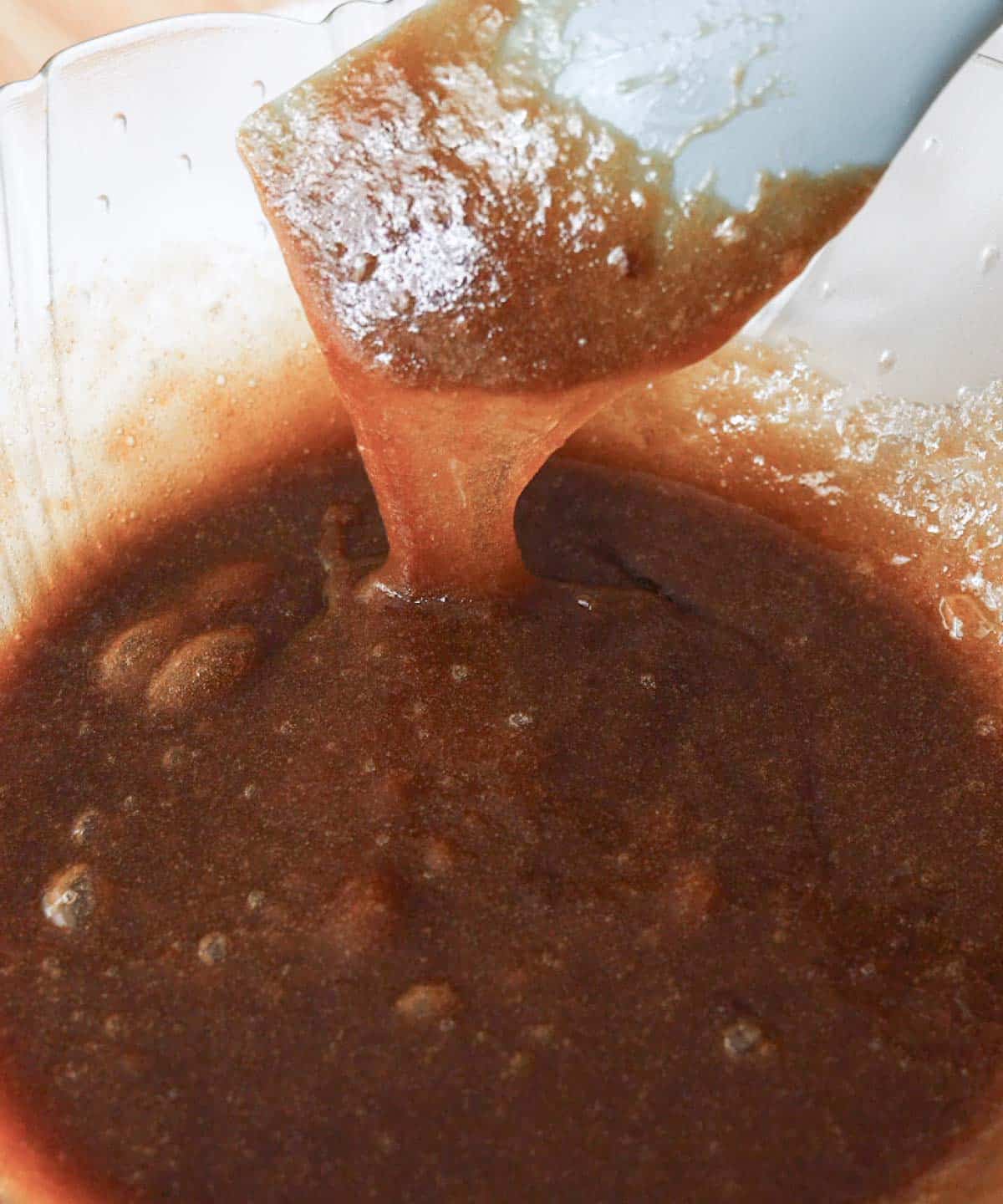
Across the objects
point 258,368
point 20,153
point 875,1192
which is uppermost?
point 20,153

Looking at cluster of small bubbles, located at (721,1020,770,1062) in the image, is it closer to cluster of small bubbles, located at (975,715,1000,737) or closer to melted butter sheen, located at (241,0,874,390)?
cluster of small bubbles, located at (975,715,1000,737)

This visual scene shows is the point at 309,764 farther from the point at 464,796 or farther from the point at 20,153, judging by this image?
the point at 20,153

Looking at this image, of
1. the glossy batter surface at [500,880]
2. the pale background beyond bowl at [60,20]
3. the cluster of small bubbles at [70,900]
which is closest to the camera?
the glossy batter surface at [500,880]

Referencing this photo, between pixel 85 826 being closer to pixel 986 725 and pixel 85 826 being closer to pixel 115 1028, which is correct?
pixel 115 1028

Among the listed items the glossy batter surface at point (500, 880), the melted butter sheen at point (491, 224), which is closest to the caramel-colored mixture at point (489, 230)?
the melted butter sheen at point (491, 224)

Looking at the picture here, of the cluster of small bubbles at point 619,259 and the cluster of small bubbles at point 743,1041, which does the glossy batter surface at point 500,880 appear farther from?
the cluster of small bubbles at point 619,259

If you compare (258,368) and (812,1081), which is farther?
(258,368)

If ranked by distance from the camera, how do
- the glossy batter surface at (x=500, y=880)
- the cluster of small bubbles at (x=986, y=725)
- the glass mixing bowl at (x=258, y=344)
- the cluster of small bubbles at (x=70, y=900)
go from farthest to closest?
the glass mixing bowl at (x=258, y=344)
the cluster of small bubbles at (x=986, y=725)
the cluster of small bubbles at (x=70, y=900)
the glossy batter surface at (x=500, y=880)

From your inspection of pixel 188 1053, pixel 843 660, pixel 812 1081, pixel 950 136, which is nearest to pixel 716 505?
pixel 843 660
